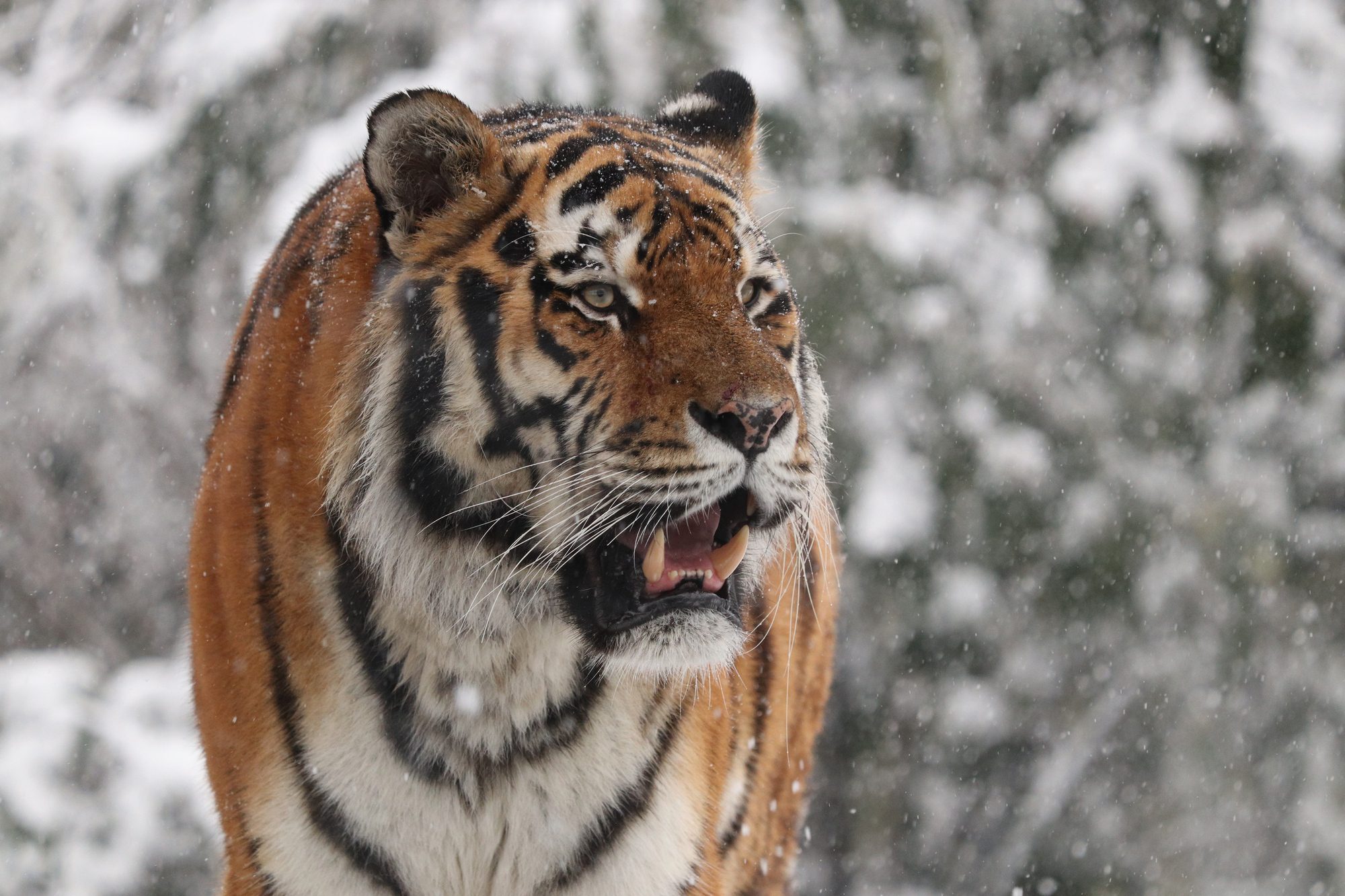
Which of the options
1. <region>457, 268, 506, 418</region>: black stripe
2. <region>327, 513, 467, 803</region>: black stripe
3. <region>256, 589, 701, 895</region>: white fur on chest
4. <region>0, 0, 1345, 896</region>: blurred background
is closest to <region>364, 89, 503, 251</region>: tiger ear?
<region>457, 268, 506, 418</region>: black stripe

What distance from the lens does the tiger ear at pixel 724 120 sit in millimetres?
1839

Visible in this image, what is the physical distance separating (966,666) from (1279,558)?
993mm

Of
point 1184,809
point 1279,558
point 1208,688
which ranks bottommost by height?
point 1184,809

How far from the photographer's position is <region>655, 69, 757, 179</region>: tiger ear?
1.84 meters

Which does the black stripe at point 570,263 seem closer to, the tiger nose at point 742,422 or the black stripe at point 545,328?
the black stripe at point 545,328

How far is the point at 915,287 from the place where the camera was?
371 centimetres

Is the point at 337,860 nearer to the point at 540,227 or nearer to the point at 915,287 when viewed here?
the point at 540,227

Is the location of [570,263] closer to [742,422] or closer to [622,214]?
[622,214]

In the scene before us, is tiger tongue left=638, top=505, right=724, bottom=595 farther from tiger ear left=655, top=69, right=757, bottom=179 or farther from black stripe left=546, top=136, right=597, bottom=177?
tiger ear left=655, top=69, right=757, bottom=179

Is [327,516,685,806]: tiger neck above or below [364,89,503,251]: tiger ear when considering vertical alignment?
below

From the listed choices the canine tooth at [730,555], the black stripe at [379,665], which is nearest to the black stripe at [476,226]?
the black stripe at [379,665]

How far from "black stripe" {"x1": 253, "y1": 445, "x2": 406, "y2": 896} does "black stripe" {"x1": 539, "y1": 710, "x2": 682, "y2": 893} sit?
0.19 metres

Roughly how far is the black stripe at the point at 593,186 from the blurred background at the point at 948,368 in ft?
7.12

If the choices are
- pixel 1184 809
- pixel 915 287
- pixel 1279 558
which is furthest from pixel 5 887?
pixel 1279 558
